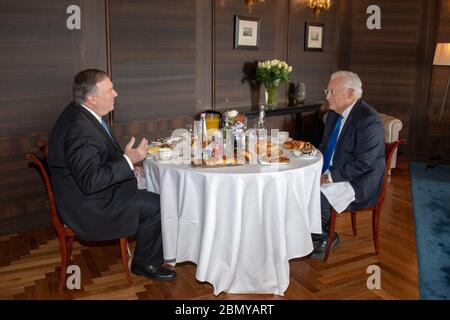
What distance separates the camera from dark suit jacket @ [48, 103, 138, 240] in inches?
97.7

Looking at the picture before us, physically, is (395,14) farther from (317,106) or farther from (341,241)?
(341,241)

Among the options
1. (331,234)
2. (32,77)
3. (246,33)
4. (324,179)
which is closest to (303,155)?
(324,179)

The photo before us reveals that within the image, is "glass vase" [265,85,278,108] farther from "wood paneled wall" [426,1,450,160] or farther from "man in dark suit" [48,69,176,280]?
"man in dark suit" [48,69,176,280]

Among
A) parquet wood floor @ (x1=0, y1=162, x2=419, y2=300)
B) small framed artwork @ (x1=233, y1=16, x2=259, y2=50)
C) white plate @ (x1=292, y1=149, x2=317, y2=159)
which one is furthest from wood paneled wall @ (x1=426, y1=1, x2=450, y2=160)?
white plate @ (x1=292, y1=149, x2=317, y2=159)

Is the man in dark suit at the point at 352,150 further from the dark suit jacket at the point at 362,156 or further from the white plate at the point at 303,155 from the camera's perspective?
the white plate at the point at 303,155

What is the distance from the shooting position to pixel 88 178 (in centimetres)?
247

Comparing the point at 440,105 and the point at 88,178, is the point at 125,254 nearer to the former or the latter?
the point at 88,178

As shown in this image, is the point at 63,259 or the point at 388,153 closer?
the point at 63,259

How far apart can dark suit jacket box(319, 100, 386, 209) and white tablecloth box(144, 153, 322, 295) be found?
0.43 m

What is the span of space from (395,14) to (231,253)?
5.11m

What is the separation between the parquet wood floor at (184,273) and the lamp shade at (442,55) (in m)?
2.79

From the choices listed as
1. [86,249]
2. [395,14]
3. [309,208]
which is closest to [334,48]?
[395,14]

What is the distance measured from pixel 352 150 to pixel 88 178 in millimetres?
1813

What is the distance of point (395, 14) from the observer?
6.34 meters
